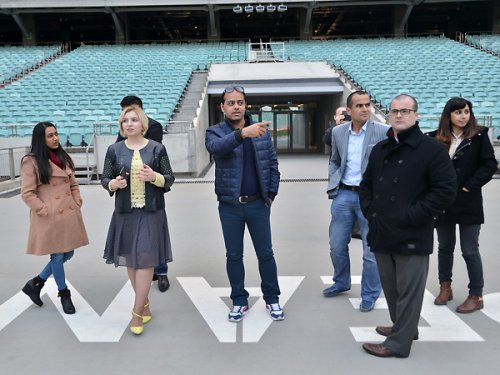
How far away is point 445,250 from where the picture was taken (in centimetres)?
426

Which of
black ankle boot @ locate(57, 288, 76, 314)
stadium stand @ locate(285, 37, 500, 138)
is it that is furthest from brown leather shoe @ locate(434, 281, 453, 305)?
stadium stand @ locate(285, 37, 500, 138)

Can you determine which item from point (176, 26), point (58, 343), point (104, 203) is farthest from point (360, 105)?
point (176, 26)

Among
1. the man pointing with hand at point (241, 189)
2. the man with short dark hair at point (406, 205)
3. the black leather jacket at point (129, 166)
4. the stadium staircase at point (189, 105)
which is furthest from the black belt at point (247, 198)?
the stadium staircase at point (189, 105)

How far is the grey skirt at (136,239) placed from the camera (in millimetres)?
3674

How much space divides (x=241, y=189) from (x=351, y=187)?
109 centimetres

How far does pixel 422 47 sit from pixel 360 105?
81.8ft

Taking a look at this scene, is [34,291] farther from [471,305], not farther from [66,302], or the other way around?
[471,305]

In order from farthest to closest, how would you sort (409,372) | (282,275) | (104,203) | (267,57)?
1. (267,57)
2. (104,203)
3. (282,275)
4. (409,372)

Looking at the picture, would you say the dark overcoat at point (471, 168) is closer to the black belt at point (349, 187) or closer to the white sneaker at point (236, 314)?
the black belt at point (349, 187)

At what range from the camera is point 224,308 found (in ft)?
A: 14.0

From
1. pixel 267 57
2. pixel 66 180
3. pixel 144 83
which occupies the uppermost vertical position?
pixel 267 57

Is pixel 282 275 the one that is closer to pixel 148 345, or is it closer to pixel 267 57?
pixel 148 345

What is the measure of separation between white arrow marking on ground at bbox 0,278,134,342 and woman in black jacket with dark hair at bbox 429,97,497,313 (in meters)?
2.95

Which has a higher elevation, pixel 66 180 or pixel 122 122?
pixel 122 122
